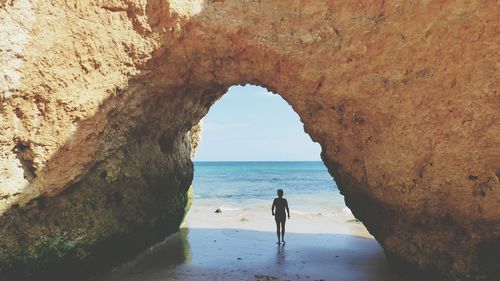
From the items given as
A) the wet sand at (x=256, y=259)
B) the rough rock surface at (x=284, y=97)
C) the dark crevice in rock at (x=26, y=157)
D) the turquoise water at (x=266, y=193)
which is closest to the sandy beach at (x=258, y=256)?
the wet sand at (x=256, y=259)

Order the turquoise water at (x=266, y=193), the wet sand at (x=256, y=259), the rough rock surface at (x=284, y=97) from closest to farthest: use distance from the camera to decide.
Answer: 1. the rough rock surface at (x=284, y=97)
2. the wet sand at (x=256, y=259)
3. the turquoise water at (x=266, y=193)

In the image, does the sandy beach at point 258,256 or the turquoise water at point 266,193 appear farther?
the turquoise water at point 266,193

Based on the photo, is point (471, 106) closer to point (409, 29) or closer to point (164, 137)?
point (409, 29)

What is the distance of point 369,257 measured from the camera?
27.9 feet

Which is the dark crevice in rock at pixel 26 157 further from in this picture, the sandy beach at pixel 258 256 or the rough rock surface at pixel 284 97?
the sandy beach at pixel 258 256

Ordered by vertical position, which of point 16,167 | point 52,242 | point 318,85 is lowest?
point 52,242

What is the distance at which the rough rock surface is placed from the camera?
19.1 feet

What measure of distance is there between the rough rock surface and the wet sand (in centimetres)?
76

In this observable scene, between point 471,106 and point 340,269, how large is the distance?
3956 millimetres

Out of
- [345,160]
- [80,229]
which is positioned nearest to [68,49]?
[80,229]

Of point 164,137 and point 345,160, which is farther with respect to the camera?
point 164,137

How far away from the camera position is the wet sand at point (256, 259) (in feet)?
23.2

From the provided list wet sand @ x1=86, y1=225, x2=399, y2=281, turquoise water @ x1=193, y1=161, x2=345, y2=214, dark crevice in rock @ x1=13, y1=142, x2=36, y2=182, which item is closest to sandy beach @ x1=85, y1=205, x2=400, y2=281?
wet sand @ x1=86, y1=225, x2=399, y2=281

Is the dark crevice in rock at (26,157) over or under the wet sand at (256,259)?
over
